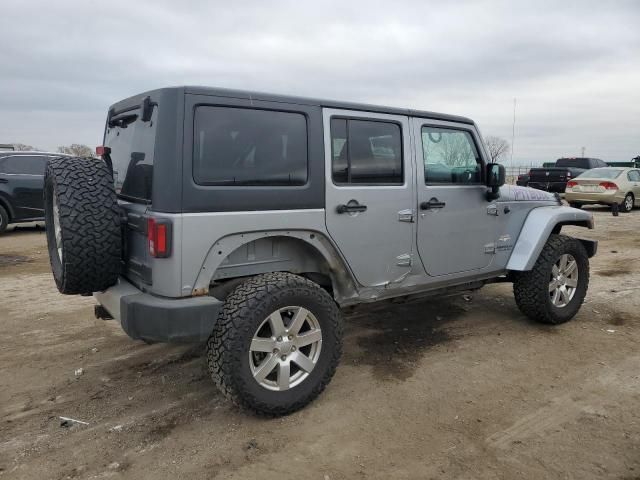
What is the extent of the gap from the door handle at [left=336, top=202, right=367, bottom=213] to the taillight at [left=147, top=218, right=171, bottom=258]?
116 cm

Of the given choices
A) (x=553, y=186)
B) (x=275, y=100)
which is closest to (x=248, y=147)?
(x=275, y=100)

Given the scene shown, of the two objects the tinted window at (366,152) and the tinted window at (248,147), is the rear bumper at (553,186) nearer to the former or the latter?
the tinted window at (366,152)

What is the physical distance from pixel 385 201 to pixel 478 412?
1.56 metres

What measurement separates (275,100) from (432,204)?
1.53 meters

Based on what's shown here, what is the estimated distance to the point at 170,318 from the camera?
9.16 ft

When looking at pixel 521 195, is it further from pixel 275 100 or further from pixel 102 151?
pixel 102 151

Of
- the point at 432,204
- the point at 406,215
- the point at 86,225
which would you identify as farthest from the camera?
the point at 432,204

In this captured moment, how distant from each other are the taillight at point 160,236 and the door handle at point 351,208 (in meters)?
1.16

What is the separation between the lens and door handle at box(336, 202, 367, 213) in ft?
11.2

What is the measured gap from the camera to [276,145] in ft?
10.5

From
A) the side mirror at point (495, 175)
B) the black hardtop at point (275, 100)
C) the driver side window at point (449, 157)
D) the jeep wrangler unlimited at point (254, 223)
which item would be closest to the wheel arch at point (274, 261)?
the jeep wrangler unlimited at point (254, 223)

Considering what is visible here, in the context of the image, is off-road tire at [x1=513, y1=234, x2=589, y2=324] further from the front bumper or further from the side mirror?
the front bumper

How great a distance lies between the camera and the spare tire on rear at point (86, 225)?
2926 millimetres

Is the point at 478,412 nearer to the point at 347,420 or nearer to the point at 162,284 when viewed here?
the point at 347,420
